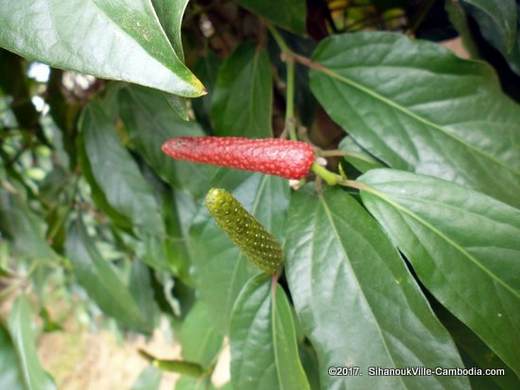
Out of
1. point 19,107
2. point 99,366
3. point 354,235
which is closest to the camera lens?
point 354,235

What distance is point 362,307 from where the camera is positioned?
342 mm

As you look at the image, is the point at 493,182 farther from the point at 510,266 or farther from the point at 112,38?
the point at 112,38

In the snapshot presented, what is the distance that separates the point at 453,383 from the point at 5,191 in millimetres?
701

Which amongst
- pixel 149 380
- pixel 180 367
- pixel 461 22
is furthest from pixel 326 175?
pixel 149 380

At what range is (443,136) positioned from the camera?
0.42m

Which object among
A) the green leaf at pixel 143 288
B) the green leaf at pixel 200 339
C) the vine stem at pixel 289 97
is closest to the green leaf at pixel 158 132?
the vine stem at pixel 289 97

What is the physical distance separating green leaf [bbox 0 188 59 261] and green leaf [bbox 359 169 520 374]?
584 mm

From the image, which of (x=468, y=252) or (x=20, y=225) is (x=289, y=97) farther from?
(x=20, y=225)

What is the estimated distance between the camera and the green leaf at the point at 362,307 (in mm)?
329

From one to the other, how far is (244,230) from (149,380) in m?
0.58

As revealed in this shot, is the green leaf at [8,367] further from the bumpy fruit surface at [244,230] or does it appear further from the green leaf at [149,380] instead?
the bumpy fruit surface at [244,230]

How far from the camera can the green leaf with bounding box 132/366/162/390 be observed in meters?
0.80

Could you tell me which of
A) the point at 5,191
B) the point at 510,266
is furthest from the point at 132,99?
the point at 510,266

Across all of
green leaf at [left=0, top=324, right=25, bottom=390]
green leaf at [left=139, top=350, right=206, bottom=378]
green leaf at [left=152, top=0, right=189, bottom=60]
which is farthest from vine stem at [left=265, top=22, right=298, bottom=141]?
green leaf at [left=0, top=324, right=25, bottom=390]
